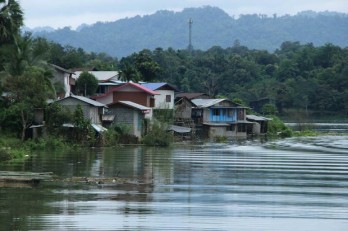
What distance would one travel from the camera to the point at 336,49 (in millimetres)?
113438

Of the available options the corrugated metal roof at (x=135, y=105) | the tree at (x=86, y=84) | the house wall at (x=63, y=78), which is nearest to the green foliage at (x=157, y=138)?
the corrugated metal roof at (x=135, y=105)

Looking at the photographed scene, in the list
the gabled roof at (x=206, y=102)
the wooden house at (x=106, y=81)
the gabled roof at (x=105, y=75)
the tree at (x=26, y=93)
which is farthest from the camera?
the gabled roof at (x=206, y=102)

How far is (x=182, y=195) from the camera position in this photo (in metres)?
24.6

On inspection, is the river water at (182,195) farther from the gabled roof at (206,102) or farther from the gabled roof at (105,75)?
the gabled roof at (206,102)

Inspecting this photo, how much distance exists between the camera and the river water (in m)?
19.6

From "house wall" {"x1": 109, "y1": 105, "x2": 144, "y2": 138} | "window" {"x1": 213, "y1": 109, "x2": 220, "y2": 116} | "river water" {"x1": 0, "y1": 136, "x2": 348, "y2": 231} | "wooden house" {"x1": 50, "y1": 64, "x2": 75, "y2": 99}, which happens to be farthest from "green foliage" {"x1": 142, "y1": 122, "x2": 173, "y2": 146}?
"window" {"x1": 213, "y1": 109, "x2": 220, "y2": 116}

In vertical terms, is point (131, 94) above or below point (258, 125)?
above

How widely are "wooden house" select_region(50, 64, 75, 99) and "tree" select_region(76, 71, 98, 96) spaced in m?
0.69

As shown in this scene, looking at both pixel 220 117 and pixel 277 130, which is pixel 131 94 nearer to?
pixel 220 117

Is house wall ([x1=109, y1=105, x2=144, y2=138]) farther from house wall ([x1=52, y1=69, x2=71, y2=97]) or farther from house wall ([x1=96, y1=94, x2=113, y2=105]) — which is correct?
house wall ([x1=52, y1=69, x2=71, y2=97])

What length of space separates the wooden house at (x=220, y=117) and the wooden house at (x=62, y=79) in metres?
11.6

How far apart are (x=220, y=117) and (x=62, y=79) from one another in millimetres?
16052

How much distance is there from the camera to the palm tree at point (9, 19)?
4281 cm

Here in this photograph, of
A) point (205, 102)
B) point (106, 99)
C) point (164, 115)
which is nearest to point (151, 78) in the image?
point (205, 102)
